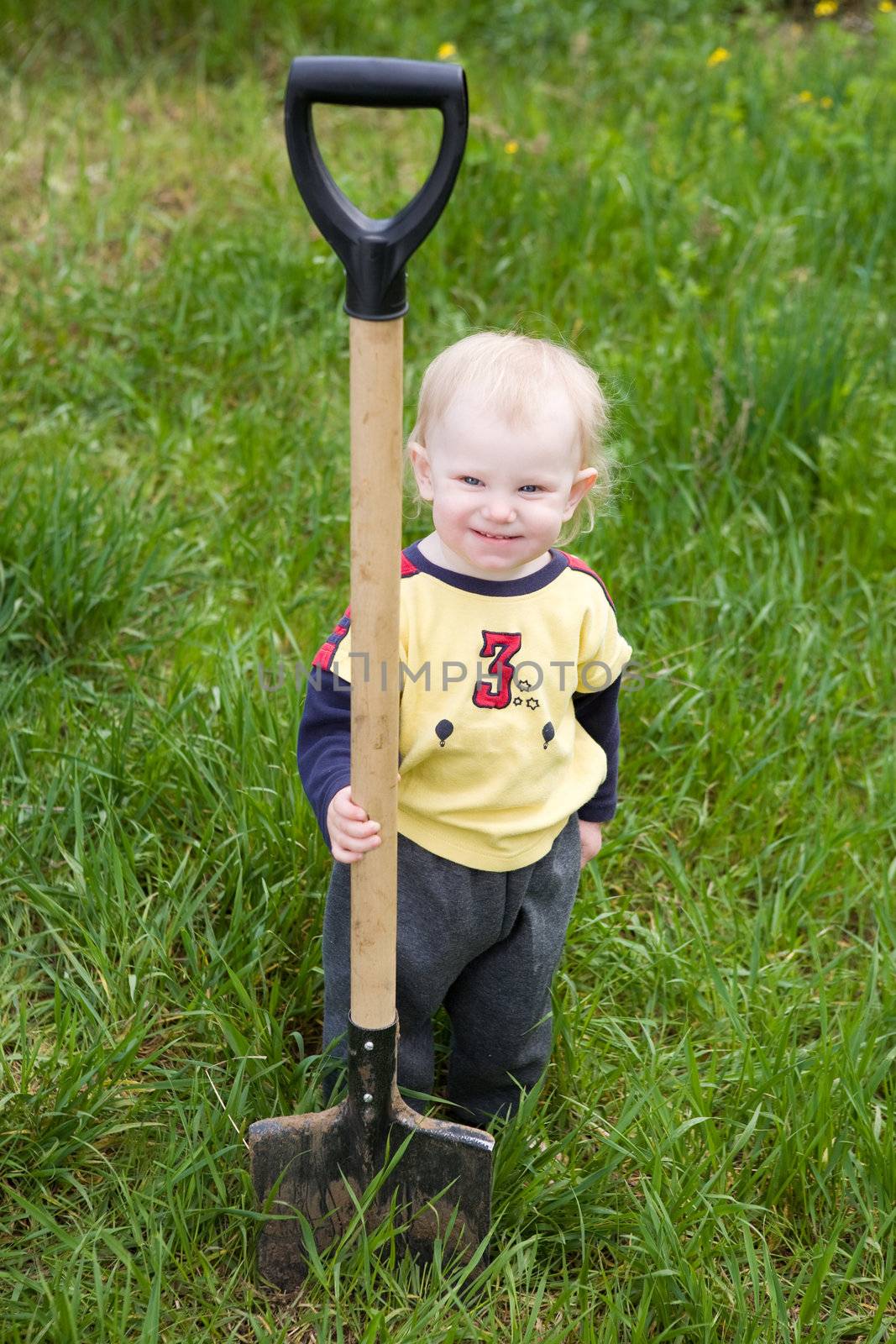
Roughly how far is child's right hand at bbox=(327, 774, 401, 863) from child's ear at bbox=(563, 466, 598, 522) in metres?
0.42

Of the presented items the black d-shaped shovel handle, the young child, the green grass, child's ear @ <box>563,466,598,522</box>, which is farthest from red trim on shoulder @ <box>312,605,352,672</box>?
the green grass

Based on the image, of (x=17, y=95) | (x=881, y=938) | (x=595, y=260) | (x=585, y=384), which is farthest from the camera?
(x=17, y=95)

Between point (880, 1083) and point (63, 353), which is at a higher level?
point (63, 353)

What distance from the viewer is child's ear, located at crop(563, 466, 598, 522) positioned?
1.62 m

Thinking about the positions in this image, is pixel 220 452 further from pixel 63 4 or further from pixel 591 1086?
pixel 63 4

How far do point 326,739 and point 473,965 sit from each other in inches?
16.0

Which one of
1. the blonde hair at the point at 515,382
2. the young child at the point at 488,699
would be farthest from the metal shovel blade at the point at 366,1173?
the blonde hair at the point at 515,382

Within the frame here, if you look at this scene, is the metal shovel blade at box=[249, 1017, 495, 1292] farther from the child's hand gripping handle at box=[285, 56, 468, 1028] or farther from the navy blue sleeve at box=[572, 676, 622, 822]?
the navy blue sleeve at box=[572, 676, 622, 822]

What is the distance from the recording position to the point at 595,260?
3.74 metres

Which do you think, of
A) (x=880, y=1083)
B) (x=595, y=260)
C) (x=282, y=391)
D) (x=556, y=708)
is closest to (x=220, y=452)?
(x=282, y=391)

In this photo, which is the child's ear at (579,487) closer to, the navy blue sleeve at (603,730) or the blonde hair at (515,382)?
the blonde hair at (515,382)

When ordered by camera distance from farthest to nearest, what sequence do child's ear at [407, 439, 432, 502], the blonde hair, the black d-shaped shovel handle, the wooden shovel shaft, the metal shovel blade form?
Answer: the metal shovel blade < child's ear at [407, 439, 432, 502] < the blonde hair < the wooden shovel shaft < the black d-shaped shovel handle

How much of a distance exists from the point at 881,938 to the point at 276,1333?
1.20 m

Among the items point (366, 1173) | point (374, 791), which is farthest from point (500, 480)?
point (366, 1173)
